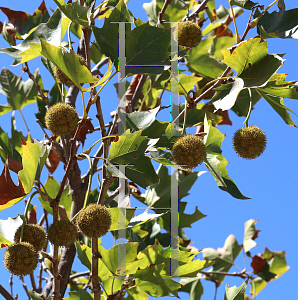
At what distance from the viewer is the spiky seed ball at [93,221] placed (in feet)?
3.54

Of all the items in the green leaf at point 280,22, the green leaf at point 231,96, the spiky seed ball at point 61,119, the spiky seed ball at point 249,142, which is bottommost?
the spiky seed ball at point 249,142

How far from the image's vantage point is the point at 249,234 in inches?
90.0

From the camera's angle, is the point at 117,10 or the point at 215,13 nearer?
the point at 117,10

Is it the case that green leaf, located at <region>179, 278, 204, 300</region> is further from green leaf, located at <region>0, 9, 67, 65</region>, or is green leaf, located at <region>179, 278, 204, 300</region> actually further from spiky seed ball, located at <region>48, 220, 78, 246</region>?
green leaf, located at <region>0, 9, 67, 65</region>

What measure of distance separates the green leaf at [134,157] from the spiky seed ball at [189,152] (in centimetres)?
9

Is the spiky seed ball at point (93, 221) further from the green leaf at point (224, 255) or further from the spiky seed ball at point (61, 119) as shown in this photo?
the green leaf at point (224, 255)

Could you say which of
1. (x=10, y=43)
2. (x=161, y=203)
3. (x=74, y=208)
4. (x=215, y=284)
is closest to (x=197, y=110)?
(x=161, y=203)

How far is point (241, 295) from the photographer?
4.61ft

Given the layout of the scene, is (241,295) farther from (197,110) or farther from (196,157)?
(197,110)

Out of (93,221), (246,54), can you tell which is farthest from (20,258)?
(246,54)

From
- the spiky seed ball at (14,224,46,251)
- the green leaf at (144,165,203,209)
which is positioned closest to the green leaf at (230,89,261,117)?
the green leaf at (144,165,203,209)

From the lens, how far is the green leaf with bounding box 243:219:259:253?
7.41ft

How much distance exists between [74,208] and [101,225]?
22.6 inches

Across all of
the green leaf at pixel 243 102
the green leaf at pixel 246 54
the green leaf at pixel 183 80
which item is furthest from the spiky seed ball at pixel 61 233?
the green leaf at pixel 243 102
